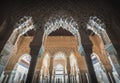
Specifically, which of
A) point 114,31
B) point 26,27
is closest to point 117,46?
point 114,31

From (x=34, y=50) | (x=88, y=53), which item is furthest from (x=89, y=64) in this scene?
(x=34, y=50)

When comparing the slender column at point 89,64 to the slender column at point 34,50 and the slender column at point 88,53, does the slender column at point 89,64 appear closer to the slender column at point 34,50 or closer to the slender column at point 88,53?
the slender column at point 88,53

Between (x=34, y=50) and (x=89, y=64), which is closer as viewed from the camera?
(x=89, y=64)

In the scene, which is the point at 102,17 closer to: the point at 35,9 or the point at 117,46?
the point at 117,46

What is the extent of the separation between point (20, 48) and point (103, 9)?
696 cm

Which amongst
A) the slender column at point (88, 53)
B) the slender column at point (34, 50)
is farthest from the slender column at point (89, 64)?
the slender column at point (34, 50)

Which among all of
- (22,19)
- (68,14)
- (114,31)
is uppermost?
(68,14)

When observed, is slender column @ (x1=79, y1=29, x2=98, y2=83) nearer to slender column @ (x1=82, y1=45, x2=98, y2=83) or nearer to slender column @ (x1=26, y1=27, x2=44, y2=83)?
slender column @ (x1=82, y1=45, x2=98, y2=83)

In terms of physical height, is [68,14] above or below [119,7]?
below

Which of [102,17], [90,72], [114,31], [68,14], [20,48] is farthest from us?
[20,48]

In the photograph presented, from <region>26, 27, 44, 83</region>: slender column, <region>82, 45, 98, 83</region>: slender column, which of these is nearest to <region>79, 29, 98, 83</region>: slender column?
<region>82, 45, 98, 83</region>: slender column

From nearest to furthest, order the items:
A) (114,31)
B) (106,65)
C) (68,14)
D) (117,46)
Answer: (117,46) < (114,31) < (68,14) < (106,65)

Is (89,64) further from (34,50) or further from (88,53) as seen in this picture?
(34,50)

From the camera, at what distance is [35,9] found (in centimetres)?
538
